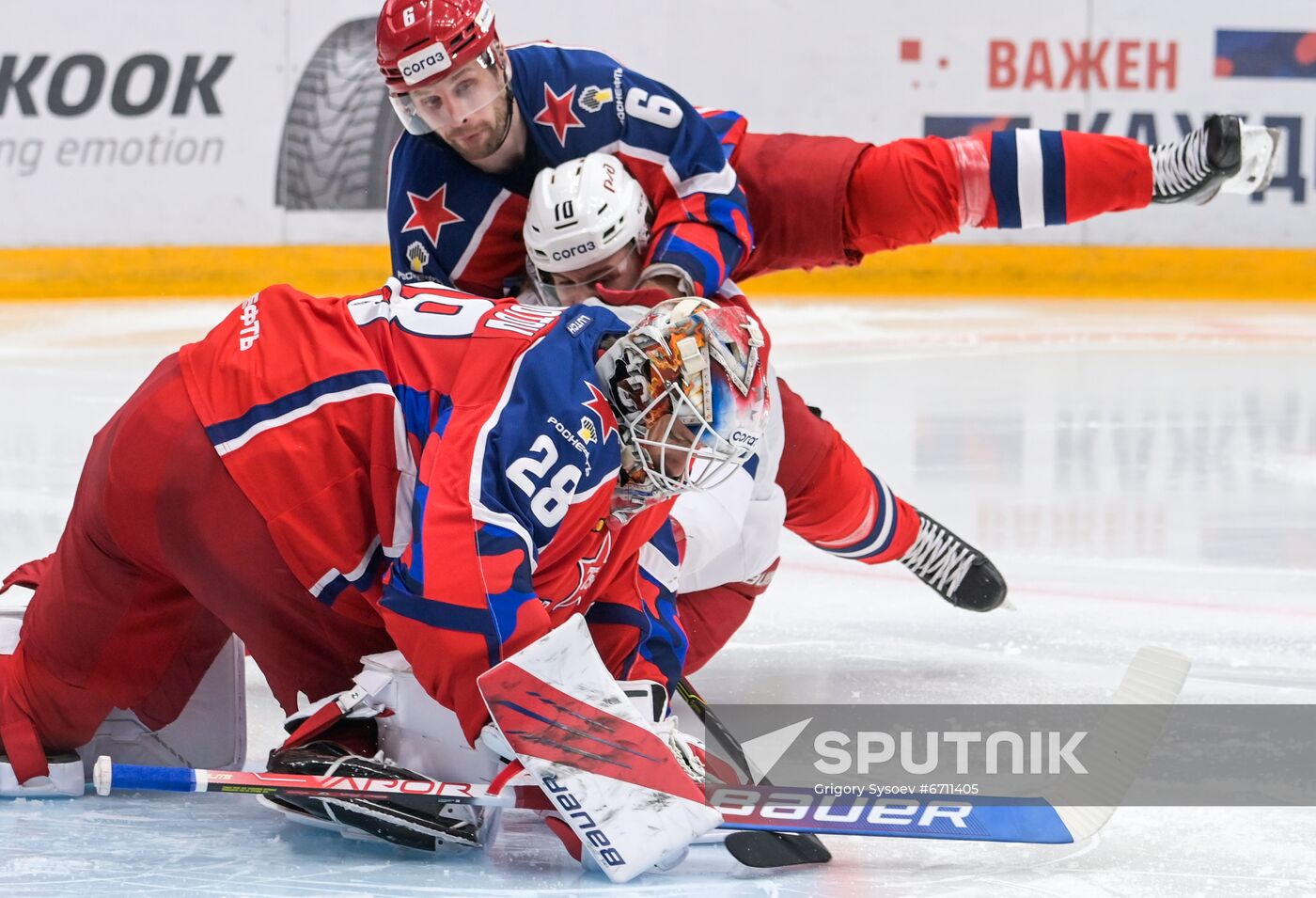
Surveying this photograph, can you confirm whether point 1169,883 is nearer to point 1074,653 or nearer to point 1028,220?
point 1074,653

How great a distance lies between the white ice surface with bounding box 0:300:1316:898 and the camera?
7.07 ft

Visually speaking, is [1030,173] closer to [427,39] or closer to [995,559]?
[995,559]

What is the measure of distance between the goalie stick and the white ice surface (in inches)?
1.3

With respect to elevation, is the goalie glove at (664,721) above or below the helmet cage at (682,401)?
below

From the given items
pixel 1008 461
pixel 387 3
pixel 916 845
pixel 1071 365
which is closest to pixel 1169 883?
pixel 916 845

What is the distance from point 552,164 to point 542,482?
130 cm

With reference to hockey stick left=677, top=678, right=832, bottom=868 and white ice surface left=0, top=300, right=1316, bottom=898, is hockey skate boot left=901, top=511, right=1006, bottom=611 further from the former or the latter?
hockey stick left=677, top=678, right=832, bottom=868

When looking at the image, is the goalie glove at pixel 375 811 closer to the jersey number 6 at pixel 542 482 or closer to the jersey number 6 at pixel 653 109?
the jersey number 6 at pixel 542 482

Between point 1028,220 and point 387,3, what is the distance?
139cm

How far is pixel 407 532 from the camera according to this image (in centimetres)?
220

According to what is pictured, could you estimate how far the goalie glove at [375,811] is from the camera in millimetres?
2176

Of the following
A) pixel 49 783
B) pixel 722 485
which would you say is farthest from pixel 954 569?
pixel 49 783

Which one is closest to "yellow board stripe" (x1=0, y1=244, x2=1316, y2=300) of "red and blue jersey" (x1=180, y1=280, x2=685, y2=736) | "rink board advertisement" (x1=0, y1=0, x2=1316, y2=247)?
"rink board advertisement" (x1=0, y1=0, x2=1316, y2=247)

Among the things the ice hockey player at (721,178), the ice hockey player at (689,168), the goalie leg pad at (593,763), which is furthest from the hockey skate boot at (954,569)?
the goalie leg pad at (593,763)
